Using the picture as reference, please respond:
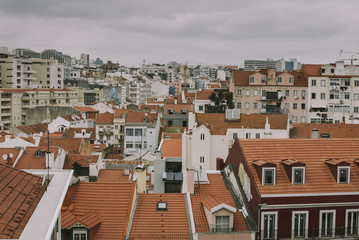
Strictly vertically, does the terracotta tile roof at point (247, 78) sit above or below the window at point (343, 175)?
above

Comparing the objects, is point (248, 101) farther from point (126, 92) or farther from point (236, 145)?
point (126, 92)

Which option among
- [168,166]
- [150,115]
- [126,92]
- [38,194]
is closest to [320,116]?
[150,115]

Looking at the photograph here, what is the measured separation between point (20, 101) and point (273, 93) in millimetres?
68343

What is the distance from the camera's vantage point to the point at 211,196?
21812mm

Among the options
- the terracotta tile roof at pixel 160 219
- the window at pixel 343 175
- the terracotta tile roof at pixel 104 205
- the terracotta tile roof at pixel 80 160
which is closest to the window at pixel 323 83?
the terracotta tile roof at pixel 80 160

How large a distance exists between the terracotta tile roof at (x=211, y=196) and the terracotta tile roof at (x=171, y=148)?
56.5 ft

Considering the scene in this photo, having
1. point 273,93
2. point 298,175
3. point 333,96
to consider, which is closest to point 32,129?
point 273,93

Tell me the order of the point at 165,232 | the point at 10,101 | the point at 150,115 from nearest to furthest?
the point at 165,232 < the point at 150,115 < the point at 10,101

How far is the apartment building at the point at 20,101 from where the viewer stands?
10281cm

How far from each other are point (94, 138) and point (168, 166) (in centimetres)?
3447

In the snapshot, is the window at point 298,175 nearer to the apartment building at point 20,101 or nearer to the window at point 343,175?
the window at point 343,175

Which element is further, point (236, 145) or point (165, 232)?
point (236, 145)

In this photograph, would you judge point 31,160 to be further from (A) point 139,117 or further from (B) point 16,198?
(A) point 139,117

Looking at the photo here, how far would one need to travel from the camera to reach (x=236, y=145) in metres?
24.3
